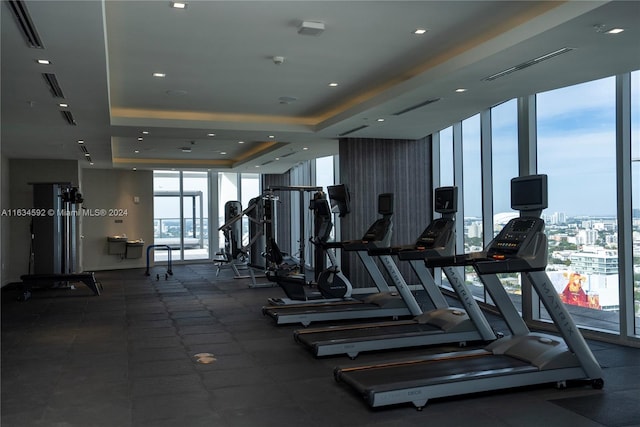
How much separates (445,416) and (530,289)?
3.57m

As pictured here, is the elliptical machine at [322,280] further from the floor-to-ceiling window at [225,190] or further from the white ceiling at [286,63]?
the floor-to-ceiling window at [225,190]

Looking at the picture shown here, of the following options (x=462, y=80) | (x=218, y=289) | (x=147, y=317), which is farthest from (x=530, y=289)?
(x=218, y=289)

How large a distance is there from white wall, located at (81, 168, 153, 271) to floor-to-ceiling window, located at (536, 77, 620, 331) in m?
11.2

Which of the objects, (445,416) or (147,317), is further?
(147,317)

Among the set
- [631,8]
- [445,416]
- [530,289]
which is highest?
[631,8]

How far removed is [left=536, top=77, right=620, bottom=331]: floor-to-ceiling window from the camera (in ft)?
19.5

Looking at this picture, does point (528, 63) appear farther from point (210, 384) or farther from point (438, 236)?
point (210, 384)

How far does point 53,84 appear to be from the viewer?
5426mm

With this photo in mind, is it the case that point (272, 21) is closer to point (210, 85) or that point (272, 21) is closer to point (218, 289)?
point (210, 85)

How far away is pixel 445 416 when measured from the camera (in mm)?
3803

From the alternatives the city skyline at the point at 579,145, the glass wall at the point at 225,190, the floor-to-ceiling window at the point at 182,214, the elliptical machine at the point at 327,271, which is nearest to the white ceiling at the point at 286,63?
the city skyline at the point at 579,145

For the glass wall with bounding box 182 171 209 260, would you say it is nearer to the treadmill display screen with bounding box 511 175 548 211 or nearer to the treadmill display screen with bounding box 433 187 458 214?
the treadmill display screen with bounding box 433 187 458 214

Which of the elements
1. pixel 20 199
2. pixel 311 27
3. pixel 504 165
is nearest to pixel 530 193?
pixel 311 27

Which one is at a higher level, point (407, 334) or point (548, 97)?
point (548, 97)
